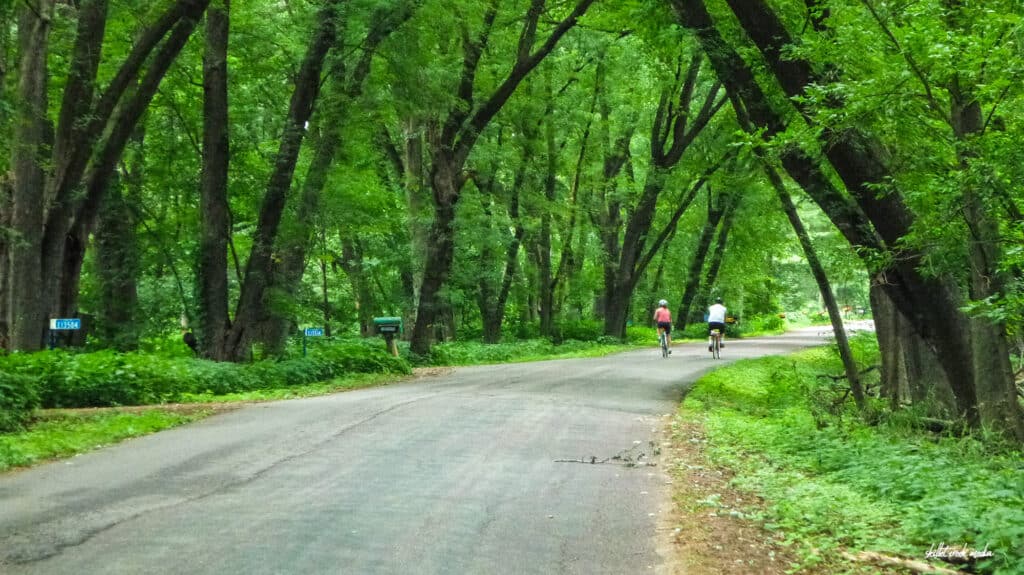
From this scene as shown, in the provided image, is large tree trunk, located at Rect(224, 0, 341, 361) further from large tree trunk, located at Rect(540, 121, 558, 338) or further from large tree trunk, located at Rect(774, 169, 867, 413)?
large tree trunk, located at Rect(540, 121, 558, 338)

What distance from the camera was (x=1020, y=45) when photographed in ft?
27.8

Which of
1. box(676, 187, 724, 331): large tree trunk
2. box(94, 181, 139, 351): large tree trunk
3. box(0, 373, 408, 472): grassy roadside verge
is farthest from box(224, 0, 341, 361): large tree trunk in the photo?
box(676, 187, 724, 331): large tree trunk

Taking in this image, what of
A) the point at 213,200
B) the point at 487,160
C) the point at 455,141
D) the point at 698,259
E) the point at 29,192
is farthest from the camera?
the point at 698,259

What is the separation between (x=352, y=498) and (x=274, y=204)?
41.9 ft

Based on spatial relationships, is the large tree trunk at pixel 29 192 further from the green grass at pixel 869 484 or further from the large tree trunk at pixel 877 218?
the large tree trunk at pixel 877 218

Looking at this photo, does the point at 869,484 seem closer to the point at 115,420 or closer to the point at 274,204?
the point at 115,420

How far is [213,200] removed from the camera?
19000mm

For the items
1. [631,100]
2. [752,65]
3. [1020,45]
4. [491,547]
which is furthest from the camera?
[631,100]

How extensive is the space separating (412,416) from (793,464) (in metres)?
5.06

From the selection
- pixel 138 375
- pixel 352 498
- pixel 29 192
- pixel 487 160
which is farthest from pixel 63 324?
pixel 487 160

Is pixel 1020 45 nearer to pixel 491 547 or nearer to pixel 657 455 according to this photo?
pixel 657 455

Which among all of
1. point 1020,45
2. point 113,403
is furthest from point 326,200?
point 1020,45

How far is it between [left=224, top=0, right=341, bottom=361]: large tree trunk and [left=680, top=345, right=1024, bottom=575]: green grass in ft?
30.7

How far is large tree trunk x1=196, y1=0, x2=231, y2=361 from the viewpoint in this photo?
61.8 feet
